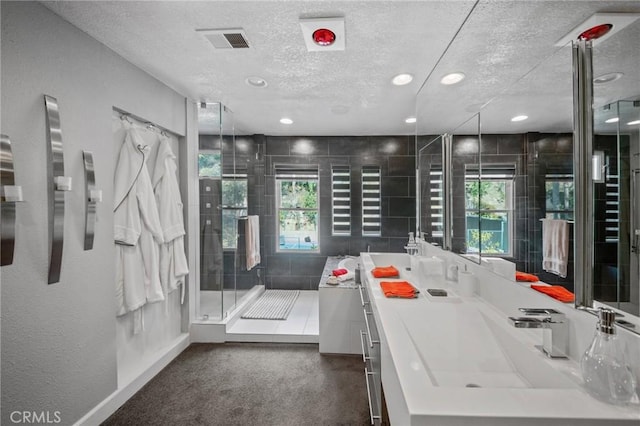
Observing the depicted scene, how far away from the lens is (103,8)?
157 cm

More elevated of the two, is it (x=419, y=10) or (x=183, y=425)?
(x=419, y=10)

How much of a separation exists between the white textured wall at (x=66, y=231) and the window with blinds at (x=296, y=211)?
8.85ft

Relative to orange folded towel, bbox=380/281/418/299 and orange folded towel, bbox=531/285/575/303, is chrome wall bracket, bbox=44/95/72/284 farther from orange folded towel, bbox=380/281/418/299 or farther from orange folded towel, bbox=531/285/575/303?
orange folded towel, bbox=531/285/575/303

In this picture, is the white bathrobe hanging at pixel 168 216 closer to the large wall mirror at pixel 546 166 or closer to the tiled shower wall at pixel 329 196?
the tiled shower wall at pixel 329 196

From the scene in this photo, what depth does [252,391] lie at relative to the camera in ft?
7.21

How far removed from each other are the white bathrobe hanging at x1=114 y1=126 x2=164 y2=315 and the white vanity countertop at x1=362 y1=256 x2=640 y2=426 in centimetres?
171

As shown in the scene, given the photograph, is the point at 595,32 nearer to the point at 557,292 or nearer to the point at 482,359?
the point at 557,292

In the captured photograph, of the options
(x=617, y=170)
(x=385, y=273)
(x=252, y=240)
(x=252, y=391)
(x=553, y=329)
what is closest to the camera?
(x=617, y=170)

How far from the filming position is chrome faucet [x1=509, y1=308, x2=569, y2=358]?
36.6 inches

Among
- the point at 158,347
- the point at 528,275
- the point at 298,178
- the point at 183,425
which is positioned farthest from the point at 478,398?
the point at 298,178

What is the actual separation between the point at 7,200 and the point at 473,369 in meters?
2.08

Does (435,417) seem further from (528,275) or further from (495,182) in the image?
(495,182)

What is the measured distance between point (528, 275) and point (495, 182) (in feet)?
1.53

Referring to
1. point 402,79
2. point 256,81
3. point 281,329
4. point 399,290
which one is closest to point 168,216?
point 256,81
